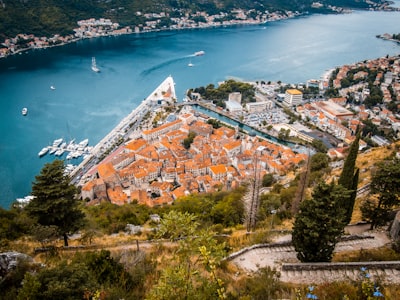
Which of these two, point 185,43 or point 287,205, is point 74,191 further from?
point 185,43

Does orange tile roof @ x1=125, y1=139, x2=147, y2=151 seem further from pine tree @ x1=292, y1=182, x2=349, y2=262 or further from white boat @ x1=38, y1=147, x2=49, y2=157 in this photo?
pine tree @ x1=292, y1=182, x2=349, y2=262

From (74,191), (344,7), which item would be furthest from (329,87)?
(344,7)

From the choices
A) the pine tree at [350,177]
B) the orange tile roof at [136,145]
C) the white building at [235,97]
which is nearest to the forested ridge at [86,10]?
the white building at [235,97]

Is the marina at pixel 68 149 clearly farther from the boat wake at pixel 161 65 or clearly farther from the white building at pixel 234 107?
the boat wake at pixel 161 65

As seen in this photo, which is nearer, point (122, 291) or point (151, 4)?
point (122, 291)

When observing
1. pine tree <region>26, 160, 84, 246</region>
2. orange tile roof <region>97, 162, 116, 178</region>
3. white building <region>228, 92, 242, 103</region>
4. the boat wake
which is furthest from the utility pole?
the boat wake

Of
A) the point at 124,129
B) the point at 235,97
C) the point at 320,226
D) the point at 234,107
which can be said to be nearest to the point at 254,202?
the point at 320,226
